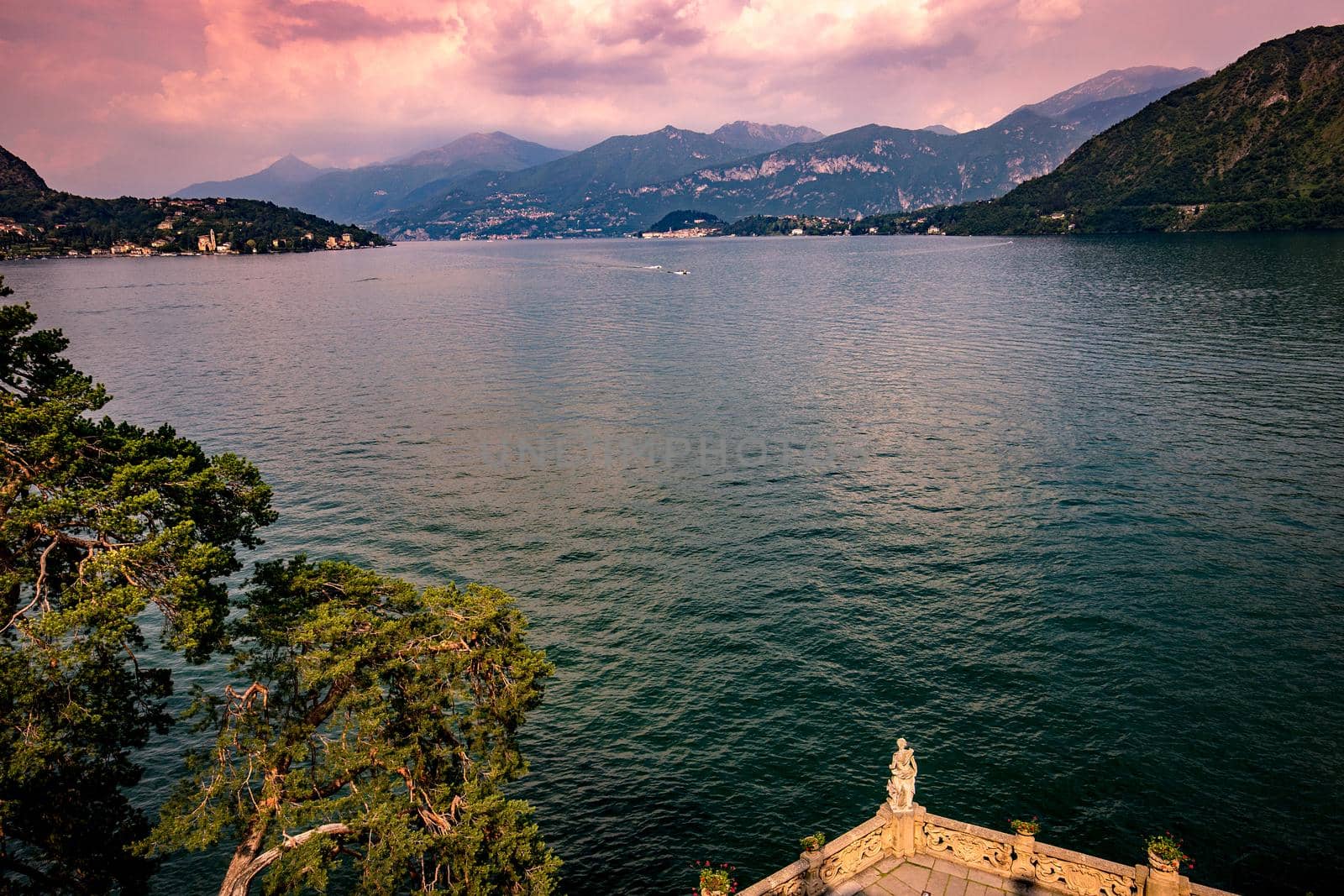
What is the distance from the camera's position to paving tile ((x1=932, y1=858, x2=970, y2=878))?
86.4 ft

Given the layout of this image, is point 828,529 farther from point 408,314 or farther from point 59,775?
point 408,314

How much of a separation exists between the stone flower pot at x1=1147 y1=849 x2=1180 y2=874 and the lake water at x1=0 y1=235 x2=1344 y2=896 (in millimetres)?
7505

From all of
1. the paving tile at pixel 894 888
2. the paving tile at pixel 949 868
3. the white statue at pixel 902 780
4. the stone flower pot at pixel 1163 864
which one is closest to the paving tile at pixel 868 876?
the paving tile at pixel 894 888

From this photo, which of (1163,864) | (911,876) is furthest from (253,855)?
(1163,864)

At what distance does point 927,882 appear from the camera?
2594cm

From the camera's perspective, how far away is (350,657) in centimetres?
2458

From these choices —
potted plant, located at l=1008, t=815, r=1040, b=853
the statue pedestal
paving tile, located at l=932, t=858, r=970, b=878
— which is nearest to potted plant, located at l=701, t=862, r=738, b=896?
the statue pedestal

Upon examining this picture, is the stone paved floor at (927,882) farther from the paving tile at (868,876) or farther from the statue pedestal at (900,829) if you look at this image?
the statue pedestal at (900,829)

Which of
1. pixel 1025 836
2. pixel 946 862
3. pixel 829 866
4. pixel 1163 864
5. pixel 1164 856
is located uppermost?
pixel 1164 856

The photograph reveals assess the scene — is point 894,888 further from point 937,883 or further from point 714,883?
point 714,883

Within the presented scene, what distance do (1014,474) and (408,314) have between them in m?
156

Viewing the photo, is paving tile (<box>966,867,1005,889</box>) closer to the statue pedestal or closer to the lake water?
the statue pedestal

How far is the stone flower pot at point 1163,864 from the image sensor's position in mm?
22945

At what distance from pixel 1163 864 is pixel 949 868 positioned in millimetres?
6932
